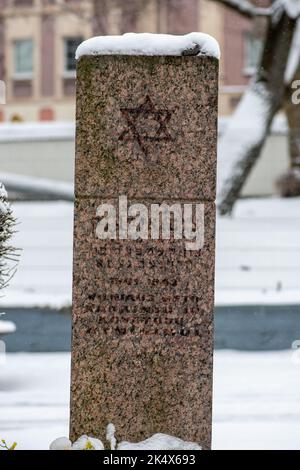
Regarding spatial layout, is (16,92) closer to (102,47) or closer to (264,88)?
(264,88)

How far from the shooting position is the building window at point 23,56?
144 ft

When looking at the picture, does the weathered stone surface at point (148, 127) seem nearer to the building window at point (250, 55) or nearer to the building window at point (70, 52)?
the building window at point (250, 55)

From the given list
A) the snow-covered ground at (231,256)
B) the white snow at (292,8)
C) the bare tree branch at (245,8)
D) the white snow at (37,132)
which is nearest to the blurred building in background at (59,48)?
the white snow at (37,132)

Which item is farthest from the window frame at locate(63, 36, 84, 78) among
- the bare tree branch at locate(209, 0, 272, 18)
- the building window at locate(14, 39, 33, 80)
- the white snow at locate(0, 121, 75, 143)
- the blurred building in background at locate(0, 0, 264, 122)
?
the bare tree branch at locate(209, 0, 272, 18)

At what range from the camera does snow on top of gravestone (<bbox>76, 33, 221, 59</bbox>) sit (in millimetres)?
5098

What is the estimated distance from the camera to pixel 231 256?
53.2 feet

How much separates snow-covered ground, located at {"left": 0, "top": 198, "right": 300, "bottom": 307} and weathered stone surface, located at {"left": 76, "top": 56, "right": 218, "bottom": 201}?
7.58 metres

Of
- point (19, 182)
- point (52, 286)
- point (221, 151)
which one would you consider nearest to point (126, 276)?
point (52, 286)

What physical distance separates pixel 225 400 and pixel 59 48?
37.4 metres

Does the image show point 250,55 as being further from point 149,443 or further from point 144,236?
point 149,443

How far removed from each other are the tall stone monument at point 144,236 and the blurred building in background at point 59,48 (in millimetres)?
32902

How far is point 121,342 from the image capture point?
5.21 meters

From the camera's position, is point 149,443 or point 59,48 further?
point 59,48

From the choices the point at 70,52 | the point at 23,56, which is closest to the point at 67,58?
the point at 70,52
